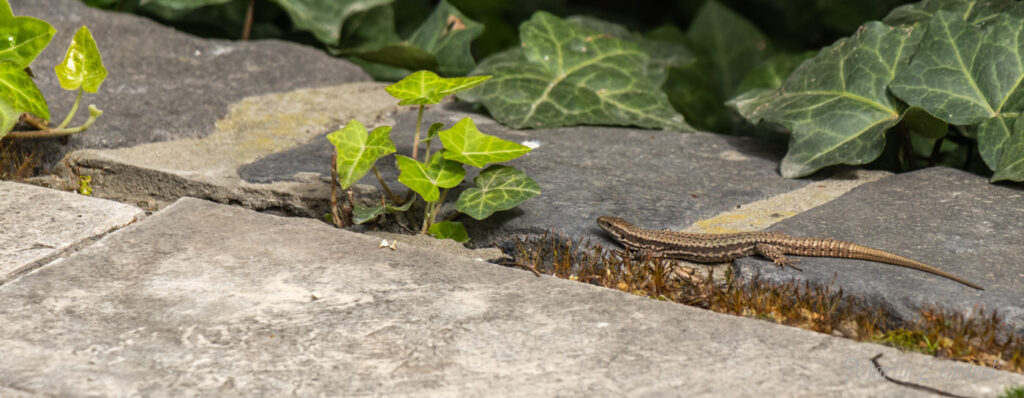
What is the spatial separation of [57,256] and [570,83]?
305 cm

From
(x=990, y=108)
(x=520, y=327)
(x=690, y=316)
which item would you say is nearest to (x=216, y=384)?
(x=520, y=327)

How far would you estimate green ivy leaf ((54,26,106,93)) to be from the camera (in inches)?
157

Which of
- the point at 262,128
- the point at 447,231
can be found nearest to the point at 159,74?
the point at 262,128

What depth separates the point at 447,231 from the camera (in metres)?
3.92

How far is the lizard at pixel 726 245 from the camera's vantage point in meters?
3.48

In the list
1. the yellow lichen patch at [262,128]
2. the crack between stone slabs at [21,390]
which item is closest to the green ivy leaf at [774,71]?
the yellow lichen patch at [262,128]

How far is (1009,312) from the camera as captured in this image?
297 centimetres

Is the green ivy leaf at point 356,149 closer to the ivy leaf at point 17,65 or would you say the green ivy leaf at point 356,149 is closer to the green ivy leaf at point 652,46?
the ivy leaf at point 17,65

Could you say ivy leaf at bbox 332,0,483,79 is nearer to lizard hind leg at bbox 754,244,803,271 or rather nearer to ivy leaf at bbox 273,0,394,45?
ivy leaf at bbox 273,0,394,45

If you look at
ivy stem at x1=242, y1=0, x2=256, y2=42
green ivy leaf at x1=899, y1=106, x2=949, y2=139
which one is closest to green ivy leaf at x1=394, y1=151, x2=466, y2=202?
green ivy leaf at x1=899, y1=106, x2=949, y2=139

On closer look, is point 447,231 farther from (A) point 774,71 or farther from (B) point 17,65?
(A) point 774,71

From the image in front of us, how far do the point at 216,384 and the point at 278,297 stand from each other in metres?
0.57

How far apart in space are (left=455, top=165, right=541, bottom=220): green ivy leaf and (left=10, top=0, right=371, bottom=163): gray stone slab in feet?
5.78

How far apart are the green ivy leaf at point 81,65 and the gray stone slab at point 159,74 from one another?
509mm
